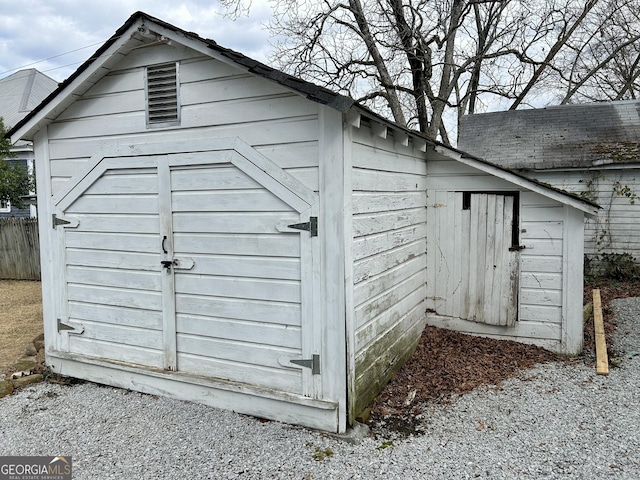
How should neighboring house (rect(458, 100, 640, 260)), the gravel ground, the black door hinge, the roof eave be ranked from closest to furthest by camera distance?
1. the gravel ground
2. the black door hinge
3. the roof eave
4. neighboring house (rect(458, 100, 640, 260))

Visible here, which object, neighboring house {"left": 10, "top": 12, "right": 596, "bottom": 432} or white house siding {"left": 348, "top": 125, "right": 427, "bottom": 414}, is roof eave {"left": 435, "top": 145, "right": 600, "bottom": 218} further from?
white house siding {"left": 348, "top": 125, "right": 427, "bottom": 414}

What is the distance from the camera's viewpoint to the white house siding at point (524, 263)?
5605 mm

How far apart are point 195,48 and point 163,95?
62 cm

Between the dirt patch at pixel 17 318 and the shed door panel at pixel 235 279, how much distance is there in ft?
9.28

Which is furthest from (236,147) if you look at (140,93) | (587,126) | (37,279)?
(587,126)

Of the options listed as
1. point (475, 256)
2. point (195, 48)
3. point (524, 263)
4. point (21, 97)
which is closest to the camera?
point (195, 48)

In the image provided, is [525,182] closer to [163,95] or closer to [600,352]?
[600,352]

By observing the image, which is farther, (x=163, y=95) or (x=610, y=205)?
(x=610, y=205)

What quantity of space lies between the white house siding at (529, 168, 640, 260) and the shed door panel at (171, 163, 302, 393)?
956 cm

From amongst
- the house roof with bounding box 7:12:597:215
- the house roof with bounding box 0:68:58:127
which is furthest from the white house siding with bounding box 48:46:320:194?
the house roof with bounding box 0:68:58:127

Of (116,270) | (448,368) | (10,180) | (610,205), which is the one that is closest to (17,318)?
(116,270)

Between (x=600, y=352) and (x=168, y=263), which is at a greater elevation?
(x=168, y=263)

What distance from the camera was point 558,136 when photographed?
1235 cm

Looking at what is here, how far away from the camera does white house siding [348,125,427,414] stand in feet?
13.4
